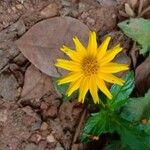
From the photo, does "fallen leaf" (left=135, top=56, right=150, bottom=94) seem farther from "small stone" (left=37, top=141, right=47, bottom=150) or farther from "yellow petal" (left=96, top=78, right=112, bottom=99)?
"small stone" (left=37, top=141, right=47, bottom=150)

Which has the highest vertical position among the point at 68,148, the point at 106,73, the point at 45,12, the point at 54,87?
the point at 45,12

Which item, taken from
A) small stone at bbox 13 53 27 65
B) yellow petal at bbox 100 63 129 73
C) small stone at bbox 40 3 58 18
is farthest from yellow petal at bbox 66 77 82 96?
small stone at bbox 40 3 58 18

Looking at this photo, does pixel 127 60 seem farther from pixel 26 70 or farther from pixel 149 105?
pixel 26 70

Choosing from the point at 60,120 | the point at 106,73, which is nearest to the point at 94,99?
the point at 106,73

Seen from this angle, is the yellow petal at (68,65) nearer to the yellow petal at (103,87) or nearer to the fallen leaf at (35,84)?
the yellow petal at (103,87)

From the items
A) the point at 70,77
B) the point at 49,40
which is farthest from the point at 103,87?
the point at 49,40

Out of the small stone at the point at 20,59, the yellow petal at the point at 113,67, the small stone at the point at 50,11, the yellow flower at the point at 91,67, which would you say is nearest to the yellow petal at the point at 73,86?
the yellow flower at the point at 91,67
